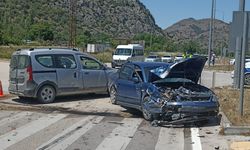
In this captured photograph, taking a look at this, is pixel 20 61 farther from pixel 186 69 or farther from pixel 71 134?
Result: pixel 71 134

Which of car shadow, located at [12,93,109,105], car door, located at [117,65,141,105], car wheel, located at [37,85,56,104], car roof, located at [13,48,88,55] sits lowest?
car shadow, located at [12,93,109,105]

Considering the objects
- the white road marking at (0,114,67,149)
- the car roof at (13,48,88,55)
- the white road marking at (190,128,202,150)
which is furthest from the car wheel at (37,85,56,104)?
the white road marking at (190,128,202,150)

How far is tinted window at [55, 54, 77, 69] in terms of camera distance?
16.2 metres

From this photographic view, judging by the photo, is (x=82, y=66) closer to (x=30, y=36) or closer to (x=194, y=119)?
(x=194, y=119)

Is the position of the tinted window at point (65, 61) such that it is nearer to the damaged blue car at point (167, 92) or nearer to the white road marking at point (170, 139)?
the damaged blue car at point (167, 92)

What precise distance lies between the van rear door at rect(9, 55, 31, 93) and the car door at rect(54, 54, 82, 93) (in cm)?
107

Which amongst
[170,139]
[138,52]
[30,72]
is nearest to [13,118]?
[30,72]

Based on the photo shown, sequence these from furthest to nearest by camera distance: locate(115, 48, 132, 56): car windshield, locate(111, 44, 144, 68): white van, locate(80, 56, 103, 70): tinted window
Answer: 1. locate(115, 48, 132, 56): car windshield
2. locate(111, 44, 144, 68): white van
3. locate(80, 56, 103, 70): tinted window

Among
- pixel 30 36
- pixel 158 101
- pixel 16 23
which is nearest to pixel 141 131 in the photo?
pixel 158 101

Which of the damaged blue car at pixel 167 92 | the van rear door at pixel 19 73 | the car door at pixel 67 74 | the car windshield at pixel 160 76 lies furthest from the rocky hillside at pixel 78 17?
the car windshield at pixel 160 76

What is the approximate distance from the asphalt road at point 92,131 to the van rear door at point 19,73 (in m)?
0.97

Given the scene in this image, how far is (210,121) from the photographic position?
1217cm

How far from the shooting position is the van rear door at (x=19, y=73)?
1561cm

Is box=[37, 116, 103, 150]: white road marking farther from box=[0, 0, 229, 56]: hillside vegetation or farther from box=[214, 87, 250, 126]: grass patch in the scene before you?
box=[0, 0, 229, 56]: hillside vegetation
